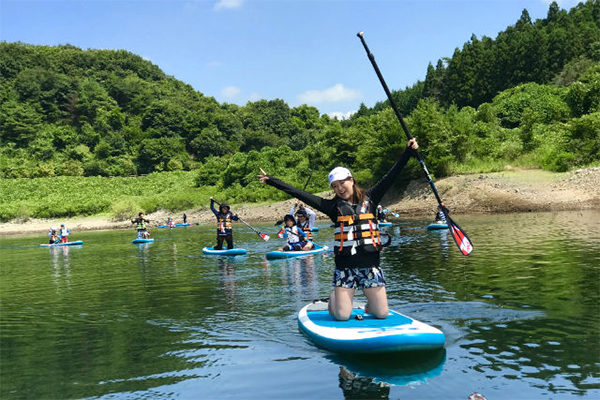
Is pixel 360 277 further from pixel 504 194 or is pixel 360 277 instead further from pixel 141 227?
pixel 504 194

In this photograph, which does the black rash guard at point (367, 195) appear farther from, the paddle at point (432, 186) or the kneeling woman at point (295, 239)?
the kneeling woman at point (295, 239)

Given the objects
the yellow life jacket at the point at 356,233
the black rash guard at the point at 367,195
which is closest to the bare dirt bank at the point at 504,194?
the black rash guard at the point at 367,195

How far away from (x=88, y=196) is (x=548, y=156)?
56.9 metres

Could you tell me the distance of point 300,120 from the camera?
129 metres

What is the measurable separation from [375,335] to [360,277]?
79cm

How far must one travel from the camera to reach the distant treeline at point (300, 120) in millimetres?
43031

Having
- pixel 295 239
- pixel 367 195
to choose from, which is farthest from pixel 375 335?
pixel 295 239

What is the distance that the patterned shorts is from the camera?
6844 millimetres

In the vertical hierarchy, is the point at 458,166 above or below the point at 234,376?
above

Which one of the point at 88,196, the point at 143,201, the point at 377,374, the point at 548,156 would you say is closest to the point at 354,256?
the point at 377,374

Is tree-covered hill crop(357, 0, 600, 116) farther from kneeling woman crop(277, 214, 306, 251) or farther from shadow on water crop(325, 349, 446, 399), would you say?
shadow on water crop(325, 349, 446, 399)

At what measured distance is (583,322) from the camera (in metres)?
7.71

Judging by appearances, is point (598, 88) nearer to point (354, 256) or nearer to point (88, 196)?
point (354, 256)

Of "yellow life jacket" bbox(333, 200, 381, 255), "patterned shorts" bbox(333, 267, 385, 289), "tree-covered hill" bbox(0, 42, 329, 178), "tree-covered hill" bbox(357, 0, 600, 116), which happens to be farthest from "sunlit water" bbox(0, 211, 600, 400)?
"tree-covered hill" bbox(0, 42, 329, 178)
